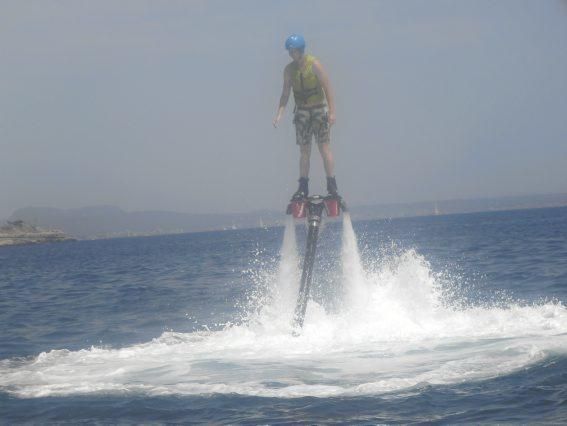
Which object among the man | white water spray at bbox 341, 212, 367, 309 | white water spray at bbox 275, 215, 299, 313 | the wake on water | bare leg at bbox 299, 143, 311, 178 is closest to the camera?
the wake on water

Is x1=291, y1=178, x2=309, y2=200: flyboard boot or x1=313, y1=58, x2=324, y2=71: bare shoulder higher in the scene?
x1=313, y1=58, x2=324, y2=71: bare shoulder

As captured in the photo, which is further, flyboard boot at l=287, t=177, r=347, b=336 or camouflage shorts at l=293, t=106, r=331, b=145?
flyboard boot at l=287, t=177, r=347, b=336

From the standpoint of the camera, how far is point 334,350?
16.6 meters

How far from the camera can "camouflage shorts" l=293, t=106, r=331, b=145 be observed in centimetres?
1648

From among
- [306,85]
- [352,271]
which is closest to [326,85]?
[306,85]

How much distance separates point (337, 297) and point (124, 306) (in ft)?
32.4

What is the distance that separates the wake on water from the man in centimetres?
144

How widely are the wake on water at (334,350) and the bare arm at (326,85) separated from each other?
8.36 feet

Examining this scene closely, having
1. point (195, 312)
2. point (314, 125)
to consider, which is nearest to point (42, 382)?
point (314, 125)

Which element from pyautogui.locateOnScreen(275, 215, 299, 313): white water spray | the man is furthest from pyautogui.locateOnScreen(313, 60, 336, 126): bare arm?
pyautogui.locateOnScreen(275, 215, 299, 313): white water spray

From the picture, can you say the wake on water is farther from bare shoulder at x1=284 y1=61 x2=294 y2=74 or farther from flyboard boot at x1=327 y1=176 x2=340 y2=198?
bare shoulder at x1=284 y1=61 x2=294 y2=74

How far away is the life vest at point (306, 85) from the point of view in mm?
16062

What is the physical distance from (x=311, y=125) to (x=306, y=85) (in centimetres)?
88

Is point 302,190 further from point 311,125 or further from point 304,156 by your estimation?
point 311,125
